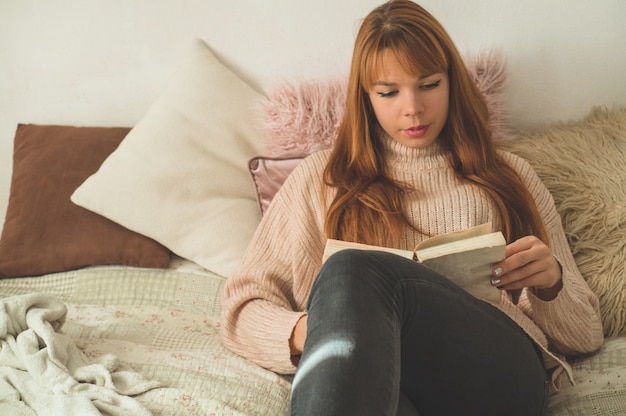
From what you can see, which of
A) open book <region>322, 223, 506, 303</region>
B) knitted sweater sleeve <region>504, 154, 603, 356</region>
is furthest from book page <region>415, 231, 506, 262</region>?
knitted sweater sleeve <region>504, 154, 603, 356</region>

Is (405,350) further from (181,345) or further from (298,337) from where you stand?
(181,345)

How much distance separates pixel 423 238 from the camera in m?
1.48

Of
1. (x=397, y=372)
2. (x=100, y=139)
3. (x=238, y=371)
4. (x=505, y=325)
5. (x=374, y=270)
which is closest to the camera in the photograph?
(x=397, y=372)

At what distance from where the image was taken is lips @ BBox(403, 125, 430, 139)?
4.86 ft

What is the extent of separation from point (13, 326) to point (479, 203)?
0.89 metres

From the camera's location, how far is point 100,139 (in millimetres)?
1932

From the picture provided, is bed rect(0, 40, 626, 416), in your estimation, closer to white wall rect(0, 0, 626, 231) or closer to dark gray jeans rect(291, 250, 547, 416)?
white wall rect(0, 0, 626, 231)

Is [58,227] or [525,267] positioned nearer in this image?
[525,267]

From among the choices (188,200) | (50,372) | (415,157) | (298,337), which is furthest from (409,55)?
(50,372)

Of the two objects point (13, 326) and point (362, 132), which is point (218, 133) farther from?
point (13, 326)

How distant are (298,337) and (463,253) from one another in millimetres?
345

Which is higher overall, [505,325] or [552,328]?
[505,325]

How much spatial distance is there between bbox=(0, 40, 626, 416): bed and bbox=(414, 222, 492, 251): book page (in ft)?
1.33

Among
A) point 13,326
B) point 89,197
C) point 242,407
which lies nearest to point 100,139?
point 89,197
